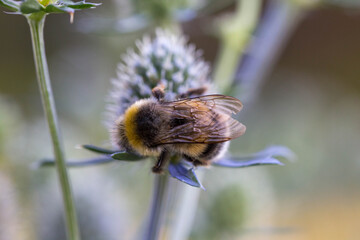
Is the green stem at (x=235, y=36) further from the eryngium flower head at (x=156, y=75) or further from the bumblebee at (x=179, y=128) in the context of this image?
the bumblebee at (x=179, y=128)

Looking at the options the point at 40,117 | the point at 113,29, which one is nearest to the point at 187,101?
the point at 113,29

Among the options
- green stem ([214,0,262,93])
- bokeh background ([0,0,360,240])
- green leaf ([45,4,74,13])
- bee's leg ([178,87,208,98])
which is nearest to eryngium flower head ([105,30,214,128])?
bee's leg ([178,87,208,98])

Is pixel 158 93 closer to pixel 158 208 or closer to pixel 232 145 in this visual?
pixel 158 208

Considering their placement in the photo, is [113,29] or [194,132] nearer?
[194,132]

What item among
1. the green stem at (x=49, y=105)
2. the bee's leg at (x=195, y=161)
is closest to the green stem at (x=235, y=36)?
the bee's leg at (x=195, y=161)

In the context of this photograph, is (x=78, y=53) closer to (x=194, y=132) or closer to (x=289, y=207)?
(x=289, y=207)
